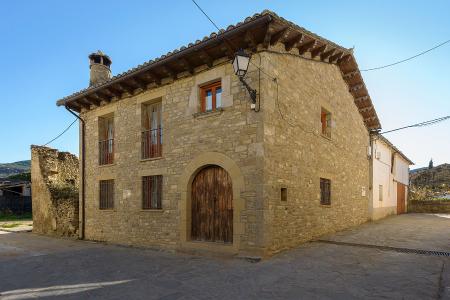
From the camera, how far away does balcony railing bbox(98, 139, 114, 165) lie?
11046mm

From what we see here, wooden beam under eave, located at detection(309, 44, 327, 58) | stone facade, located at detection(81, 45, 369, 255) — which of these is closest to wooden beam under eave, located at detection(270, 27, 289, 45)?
stone facade, located at detection(81, 45, 369, 255)

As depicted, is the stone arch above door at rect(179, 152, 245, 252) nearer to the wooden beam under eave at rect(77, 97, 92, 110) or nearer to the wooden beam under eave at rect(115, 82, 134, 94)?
the wooden beam under eave at rect(115, 82, 134, 94)

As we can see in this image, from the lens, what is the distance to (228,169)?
24.2ft

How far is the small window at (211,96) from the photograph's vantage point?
8102 millimetres

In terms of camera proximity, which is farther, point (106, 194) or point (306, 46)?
point (106, 194)

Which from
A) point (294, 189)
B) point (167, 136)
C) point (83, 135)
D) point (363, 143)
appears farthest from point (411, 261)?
point (83, 135)

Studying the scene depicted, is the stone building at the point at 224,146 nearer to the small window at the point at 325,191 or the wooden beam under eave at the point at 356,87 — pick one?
the small window at the point at 325,191

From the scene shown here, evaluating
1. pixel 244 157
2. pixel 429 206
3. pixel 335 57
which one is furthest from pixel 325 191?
pixel 429 206

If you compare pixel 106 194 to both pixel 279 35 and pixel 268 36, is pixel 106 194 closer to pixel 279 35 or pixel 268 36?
pixel 268 36

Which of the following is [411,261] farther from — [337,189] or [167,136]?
[167,136]

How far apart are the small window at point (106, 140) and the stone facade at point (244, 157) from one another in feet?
0.60

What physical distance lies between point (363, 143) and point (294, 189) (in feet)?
24.6

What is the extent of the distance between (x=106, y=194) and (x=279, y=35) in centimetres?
757

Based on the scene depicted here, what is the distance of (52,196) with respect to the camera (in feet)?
42.4
